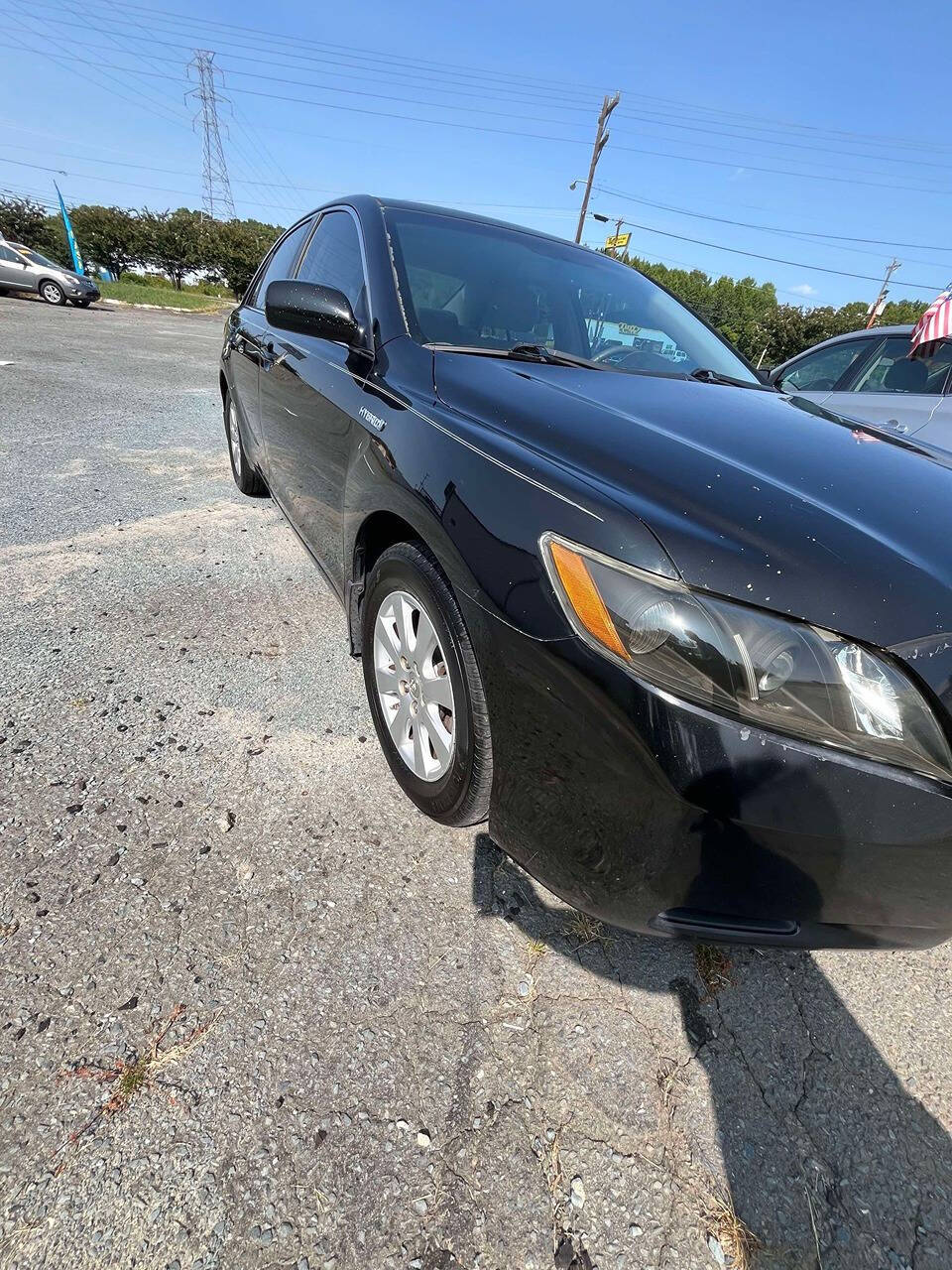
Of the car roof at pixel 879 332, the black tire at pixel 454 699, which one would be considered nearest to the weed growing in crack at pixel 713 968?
the black tire at pixel 454 699

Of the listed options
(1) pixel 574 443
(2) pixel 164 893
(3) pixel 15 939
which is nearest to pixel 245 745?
(2) pixel 164 893

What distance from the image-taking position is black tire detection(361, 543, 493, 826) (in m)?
1.41

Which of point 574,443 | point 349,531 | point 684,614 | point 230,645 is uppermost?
point 574,443

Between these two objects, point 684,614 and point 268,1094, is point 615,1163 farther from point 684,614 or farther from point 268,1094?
point 684,614

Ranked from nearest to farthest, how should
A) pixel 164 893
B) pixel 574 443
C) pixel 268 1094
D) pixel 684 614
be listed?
pixel 684 614, pixel 268 1094, pixel 574 443, pixel 164 893

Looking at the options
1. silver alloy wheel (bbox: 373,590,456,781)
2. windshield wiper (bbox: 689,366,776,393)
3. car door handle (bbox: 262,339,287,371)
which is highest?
windshield wiper (bbox: 689,366,776,393)

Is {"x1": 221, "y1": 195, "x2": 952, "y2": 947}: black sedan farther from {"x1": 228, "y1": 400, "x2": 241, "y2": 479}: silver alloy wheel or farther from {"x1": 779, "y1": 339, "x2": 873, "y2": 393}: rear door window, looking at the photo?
{"x1": 779, "y1": 339, "x2": 873, "y2": 393}: rear door window

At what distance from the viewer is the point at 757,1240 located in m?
1.07

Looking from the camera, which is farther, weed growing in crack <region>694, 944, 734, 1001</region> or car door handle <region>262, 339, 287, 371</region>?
car door handle <region>262, 339, 287, 371</region>

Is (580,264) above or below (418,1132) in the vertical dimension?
above

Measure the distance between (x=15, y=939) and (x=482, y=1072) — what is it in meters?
1.08

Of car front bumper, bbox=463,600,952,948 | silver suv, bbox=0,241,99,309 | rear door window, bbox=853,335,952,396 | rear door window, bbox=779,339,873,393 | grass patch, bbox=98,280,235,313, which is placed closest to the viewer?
car front bumper, bbox=463,600,952,948

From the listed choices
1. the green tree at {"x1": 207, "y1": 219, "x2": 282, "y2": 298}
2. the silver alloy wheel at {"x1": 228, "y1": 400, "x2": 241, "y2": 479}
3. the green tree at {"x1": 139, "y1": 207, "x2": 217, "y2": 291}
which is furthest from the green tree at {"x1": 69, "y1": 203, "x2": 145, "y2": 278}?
the silver alloy wheel at {"x1": 228, "y1": 400, "x2": 241, "y2": 479}

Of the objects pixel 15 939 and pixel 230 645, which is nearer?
pixel 15 939
